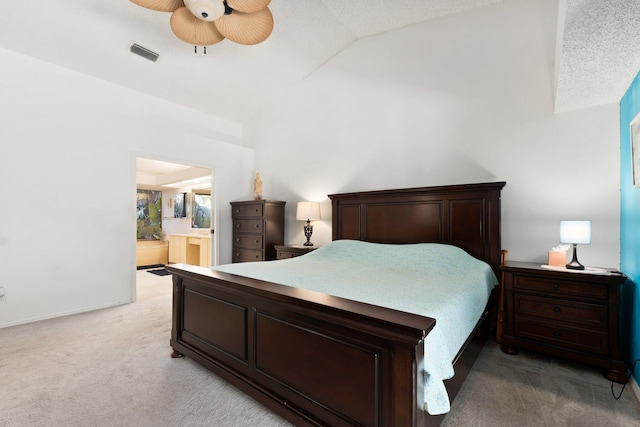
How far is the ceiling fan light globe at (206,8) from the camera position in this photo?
2.20 metres

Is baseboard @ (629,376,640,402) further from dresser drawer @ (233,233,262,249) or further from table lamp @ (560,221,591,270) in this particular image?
dresser drawer @ (233,233,262,249)

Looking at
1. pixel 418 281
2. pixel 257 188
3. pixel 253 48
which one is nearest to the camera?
pixel 418 281

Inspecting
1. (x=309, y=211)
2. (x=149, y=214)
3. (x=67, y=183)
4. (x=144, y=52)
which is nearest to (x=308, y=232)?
(x=309, y=211)

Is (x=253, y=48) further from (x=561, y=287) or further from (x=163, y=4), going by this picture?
(x=561, y=287)

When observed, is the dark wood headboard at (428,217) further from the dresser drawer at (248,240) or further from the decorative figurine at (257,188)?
the decorative figurine at (257,188)

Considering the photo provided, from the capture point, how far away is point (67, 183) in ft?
10.9

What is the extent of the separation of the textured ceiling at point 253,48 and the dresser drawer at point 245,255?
2.42 metres

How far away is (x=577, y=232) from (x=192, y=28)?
3599 mm

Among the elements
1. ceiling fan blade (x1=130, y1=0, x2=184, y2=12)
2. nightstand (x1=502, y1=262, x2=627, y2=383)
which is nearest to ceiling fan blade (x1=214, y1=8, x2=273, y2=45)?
ceiling fan blade (x1=130, y1=0, x2=184, y2=12)

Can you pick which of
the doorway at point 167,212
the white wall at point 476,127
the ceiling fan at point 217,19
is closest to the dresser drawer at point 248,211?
the white wall at point 476,127

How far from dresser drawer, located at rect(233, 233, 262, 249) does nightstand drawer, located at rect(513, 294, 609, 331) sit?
3.31 m

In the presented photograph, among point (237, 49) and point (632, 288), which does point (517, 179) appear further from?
point (237, 49)

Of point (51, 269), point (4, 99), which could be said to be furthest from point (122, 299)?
point (4, 99)

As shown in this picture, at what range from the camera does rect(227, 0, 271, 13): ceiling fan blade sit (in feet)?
7.28
